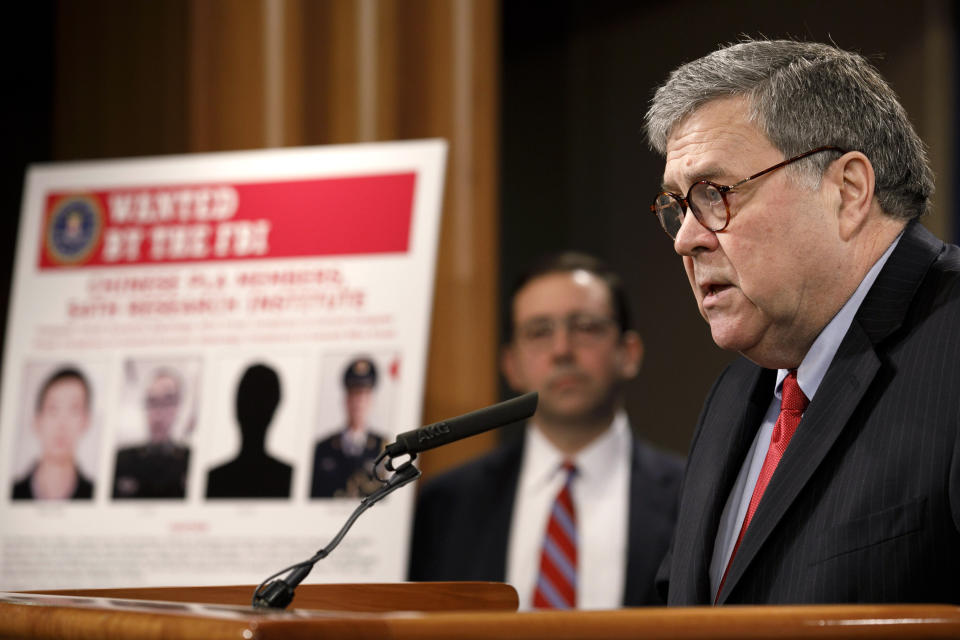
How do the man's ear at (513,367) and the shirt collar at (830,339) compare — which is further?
the man's ear at (513,367)

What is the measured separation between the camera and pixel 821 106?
1.56 metres

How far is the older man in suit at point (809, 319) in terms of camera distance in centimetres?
133

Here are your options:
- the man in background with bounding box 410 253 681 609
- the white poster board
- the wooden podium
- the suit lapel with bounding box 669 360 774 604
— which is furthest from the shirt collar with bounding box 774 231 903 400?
the man in background with bounding box 410 253 681 609

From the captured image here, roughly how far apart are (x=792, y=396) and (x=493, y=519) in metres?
1.98

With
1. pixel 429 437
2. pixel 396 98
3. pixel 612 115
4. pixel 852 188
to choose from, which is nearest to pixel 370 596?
pixel 429 437

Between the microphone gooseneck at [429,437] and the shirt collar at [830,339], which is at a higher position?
the shirt collar at [830,339]

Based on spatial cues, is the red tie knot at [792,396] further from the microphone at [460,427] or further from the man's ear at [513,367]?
the man's ear at [513,367]

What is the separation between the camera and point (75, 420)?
3223mm

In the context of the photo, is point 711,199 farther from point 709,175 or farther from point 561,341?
point 561,341

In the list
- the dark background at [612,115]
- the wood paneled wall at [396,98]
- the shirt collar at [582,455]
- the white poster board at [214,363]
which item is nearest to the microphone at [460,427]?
the white poster board at [214,363]

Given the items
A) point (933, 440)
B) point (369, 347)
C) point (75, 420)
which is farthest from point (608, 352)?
point (933, 440)

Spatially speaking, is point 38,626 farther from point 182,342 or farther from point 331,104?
point 331,104

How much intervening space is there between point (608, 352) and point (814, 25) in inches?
71.5

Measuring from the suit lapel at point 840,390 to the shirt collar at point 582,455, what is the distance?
207cm
